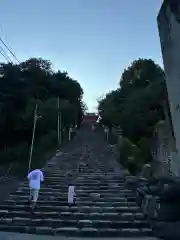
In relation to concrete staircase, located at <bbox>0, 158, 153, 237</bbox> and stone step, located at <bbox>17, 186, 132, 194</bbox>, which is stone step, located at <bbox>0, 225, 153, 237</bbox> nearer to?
concrete staircase, located at <bbox>0, 158, 153, 237</bbox>

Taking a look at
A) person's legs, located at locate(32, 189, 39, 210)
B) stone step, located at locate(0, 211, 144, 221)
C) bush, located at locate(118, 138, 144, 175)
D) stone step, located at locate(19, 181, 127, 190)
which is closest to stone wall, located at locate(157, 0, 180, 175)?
stone step, located at locate(0, 211, 144, 221)

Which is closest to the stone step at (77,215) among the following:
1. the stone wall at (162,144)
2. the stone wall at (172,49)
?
the stone wall at (172,49)

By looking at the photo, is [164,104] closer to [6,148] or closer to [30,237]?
[6,148]

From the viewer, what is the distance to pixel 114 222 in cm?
1095

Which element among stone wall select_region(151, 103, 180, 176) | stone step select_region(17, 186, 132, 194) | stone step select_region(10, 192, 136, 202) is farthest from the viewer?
stone wall select_region(151, 103, 180, 176)

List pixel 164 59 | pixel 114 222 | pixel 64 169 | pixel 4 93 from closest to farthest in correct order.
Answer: pixel 164 59, pixel 114 222, pixel 64 169, pixel 4 93

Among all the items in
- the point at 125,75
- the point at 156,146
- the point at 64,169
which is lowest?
the point at 64,169

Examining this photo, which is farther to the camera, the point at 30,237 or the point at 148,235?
the point at 148,235

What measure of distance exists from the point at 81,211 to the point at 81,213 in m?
0.33

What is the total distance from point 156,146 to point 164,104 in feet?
13.9

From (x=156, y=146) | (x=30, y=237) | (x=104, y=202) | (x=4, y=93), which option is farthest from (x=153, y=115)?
(x=30, y=237)

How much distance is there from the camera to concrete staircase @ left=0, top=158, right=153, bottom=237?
34.2 ft

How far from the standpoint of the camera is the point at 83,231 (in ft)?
33.4

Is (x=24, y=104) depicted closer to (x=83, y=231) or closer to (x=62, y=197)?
(x=62, y=197)
